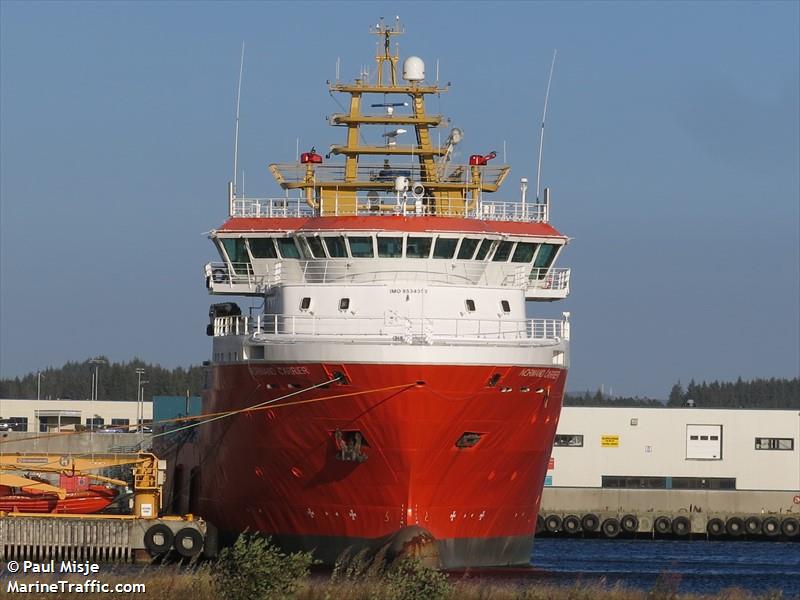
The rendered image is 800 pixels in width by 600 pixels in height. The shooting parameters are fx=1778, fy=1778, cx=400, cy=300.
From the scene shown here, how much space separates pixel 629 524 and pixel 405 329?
29533 millimetres

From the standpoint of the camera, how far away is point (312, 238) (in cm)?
4881

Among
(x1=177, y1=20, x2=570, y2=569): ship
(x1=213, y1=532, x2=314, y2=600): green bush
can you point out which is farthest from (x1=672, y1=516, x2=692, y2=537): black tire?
(x1=213, y1=532, x2=314, y2=600): green bush

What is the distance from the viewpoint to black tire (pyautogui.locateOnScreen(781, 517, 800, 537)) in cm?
7250

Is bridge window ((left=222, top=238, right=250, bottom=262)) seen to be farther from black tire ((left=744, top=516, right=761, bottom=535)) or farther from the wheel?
black tire ((left=744, top=516, right=761, bottom=535))

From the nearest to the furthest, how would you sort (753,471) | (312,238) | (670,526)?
(312,238)
(670,526)
(753,471)

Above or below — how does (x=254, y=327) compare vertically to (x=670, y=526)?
above

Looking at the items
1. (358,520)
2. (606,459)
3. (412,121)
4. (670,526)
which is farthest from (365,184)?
(606,459)

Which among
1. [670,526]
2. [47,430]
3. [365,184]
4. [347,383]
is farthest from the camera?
[47,430]

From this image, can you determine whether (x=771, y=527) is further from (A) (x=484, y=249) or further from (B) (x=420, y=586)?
(B) (x=420, y=586)

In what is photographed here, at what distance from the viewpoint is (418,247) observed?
48.0 m

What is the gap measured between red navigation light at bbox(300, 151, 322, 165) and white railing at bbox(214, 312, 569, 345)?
22.4ft

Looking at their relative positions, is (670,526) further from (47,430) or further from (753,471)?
(47,430)

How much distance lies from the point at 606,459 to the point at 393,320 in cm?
3745

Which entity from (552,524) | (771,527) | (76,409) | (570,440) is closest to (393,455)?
(552,524)
